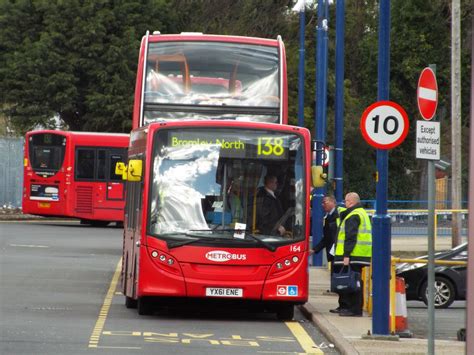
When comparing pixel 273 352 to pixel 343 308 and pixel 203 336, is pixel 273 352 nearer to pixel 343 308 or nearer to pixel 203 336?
pixel 203 336

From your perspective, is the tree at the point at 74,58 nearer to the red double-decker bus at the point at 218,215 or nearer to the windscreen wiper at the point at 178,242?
the red double-decker bus at the point at 218,215

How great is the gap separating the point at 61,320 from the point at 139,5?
41.0 metres

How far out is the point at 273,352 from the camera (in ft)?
47.0

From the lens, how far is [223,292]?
57.1 ft

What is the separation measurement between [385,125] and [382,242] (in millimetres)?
1314

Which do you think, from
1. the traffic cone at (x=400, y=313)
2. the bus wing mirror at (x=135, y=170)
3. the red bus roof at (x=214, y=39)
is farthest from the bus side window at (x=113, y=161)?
the traffic cone at (x=400, y=313)

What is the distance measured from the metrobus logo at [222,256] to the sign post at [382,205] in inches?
108

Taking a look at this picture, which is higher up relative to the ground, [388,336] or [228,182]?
[228,182]

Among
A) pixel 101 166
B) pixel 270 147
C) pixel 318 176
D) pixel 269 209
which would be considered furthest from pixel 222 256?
pixel 101 166

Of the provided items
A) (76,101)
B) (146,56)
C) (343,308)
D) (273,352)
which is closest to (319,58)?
(146,56)

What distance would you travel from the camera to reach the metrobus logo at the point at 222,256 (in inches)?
688

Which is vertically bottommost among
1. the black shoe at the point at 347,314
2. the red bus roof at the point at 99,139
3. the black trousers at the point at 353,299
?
the black shoe at the point at 347,314

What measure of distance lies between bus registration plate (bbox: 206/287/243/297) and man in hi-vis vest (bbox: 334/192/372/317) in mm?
1557

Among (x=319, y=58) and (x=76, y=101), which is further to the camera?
(x=76, y=101)
